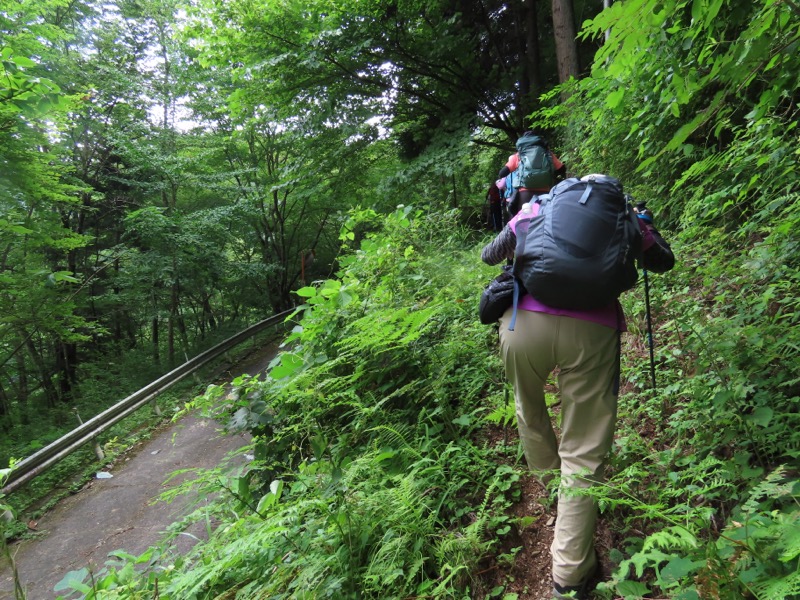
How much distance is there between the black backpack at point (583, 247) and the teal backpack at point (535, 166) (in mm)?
1980

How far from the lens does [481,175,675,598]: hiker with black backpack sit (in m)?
1.87

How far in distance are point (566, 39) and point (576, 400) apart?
21.7 ft

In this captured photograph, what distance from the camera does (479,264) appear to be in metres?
5.44

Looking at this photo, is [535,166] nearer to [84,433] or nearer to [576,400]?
[576,400]

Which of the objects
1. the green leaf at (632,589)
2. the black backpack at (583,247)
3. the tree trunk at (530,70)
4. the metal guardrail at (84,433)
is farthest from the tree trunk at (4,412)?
the tree trunk at (530,70)

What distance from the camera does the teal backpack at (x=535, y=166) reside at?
387 centimetres

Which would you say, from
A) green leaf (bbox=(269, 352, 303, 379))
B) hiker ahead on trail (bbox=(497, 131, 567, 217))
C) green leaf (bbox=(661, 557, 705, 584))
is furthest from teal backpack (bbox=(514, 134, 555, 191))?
green leaf (bbox=(661, 557, 705, 584))

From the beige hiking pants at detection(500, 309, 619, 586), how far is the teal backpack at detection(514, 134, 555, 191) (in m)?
2.22

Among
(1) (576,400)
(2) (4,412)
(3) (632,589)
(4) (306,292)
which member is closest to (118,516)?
(4) (306,292)

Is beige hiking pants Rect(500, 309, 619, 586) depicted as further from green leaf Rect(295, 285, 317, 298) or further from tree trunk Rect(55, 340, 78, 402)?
tree trunk Rect(55, 340, 78, 402)

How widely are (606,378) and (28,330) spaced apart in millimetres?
11567

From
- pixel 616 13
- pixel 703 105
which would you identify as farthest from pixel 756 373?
pixel 703 105

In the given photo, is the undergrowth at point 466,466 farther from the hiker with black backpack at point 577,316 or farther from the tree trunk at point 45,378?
the tree trunk at point 45,378

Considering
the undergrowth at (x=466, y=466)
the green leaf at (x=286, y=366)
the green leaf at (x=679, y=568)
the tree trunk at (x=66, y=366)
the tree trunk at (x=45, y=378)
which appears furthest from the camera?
the tree trunk at (x=66, y=366)
